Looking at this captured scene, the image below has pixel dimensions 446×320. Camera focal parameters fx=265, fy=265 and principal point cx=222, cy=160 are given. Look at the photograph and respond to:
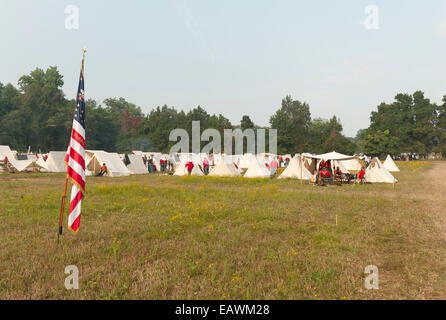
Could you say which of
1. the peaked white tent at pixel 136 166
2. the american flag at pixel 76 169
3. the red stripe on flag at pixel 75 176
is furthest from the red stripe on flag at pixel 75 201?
the peaked white tent at pixel 136 166

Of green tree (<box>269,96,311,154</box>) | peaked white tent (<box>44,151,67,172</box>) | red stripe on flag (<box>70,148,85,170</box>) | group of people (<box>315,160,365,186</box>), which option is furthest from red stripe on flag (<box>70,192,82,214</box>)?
green tree (<box>269,96,311,154</box>)

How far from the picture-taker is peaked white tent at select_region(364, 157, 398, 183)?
19513mm

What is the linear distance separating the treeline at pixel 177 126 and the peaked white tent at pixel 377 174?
158ft

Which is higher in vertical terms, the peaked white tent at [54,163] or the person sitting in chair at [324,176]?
the peaked white tent at [54,163]

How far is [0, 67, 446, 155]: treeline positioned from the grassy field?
62559 mm

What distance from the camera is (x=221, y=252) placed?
5.11 meters

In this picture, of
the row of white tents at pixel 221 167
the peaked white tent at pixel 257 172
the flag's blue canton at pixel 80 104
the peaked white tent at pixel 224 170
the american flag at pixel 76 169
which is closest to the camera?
the american flag at pixel 76 169

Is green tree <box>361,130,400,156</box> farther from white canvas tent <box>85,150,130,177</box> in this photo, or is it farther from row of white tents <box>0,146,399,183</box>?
white canvas tent <box>85,150,130,177</box>

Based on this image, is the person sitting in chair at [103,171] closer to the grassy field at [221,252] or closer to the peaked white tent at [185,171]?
the peaked white tent at [185,171]

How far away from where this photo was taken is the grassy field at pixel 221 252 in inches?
148

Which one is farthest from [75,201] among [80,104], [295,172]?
[295,172]
